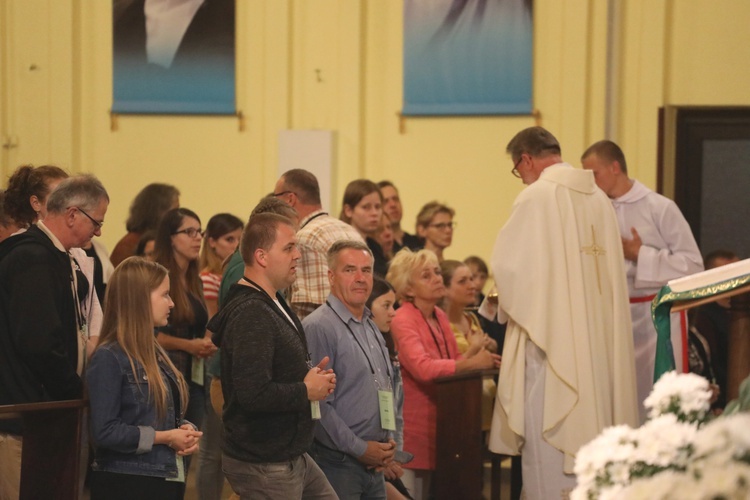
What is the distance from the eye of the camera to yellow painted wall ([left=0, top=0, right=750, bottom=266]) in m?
9.18

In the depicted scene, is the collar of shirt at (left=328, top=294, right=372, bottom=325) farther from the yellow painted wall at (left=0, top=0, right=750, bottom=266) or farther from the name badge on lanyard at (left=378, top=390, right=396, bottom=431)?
the yellow painted wall at (left=0, top=0, right=750, bottom=266)

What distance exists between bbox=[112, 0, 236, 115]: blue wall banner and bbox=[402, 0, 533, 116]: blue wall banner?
5.19 ft

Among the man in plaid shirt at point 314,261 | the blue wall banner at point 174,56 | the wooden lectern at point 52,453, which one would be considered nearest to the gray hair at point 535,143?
the man in plaid shirt at point 314,261

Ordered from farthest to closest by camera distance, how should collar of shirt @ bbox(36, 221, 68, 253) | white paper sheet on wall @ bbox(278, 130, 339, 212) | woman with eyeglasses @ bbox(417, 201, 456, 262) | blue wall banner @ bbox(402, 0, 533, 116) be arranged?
white paper sheet on wall @ bbox(278, 130, 339, 212)
blue wall banner @ bbox(402, 0, 533, 116)
woman with eyeglasses @ bbox(417, 201, 456, 262)
collar of shirt @ bbox(36, 221, 68, 253)

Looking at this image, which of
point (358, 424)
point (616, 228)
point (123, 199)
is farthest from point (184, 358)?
point (123, 199)

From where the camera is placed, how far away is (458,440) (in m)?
5.80

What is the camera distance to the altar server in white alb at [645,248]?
662cm

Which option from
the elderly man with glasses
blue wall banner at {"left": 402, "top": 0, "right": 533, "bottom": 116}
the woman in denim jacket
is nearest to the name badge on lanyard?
A: the woman in denim jacket

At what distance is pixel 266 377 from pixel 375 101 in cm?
593

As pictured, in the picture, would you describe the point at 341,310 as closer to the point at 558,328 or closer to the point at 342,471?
the point at 342,471

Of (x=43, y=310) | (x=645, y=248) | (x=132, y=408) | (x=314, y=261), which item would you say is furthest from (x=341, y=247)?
(x=645, y=248)

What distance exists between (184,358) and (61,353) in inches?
60.4

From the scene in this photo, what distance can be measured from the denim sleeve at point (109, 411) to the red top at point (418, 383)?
6.31 ft

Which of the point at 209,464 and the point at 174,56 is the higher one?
the point at 174,56
